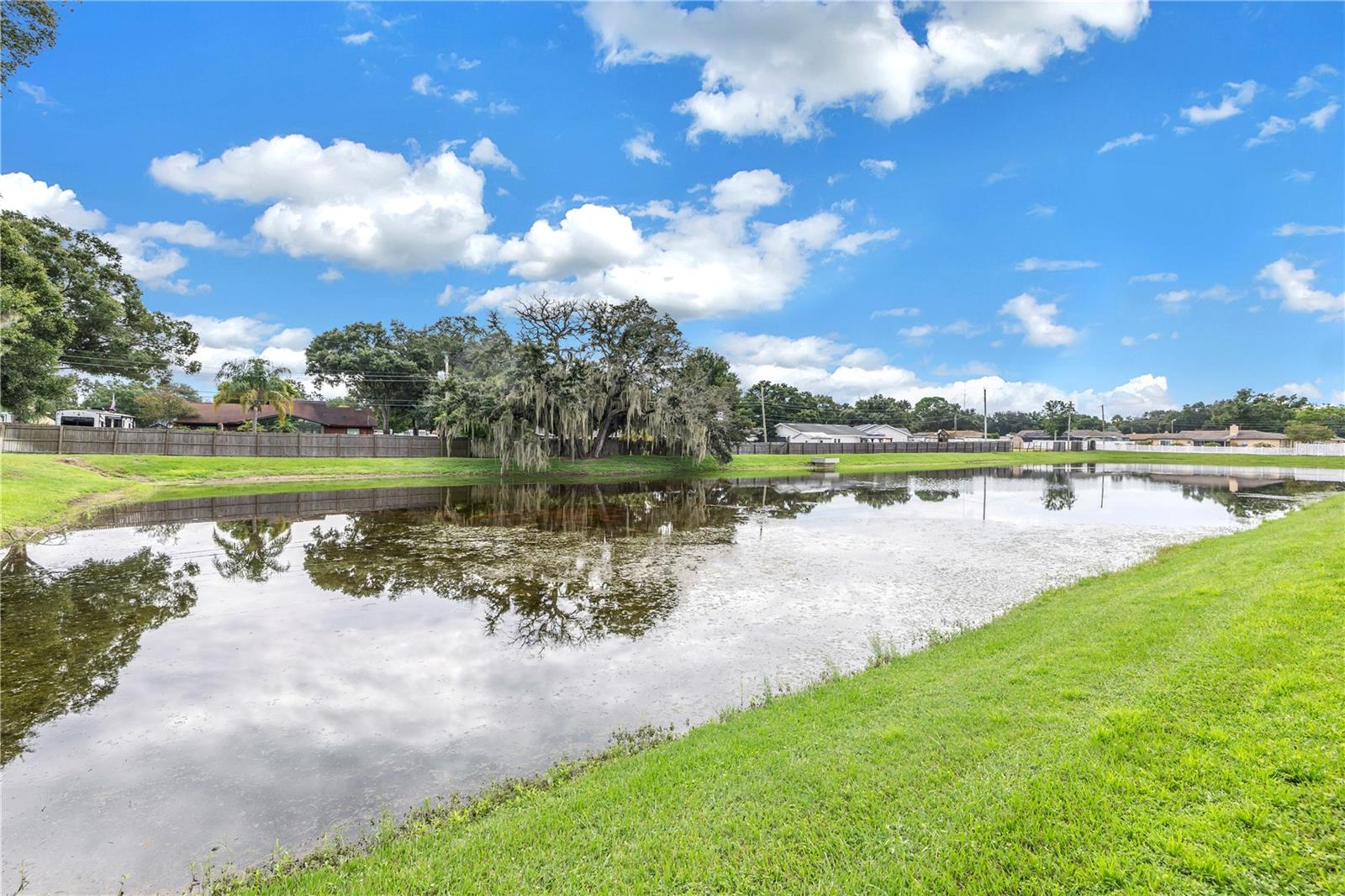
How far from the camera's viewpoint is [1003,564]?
10.9m

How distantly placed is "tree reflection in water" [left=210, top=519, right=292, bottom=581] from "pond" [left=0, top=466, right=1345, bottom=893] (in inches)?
A: 3.6

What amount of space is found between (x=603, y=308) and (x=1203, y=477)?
36.2 metres

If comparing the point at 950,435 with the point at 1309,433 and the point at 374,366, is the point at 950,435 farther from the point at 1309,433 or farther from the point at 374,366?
the point at 374,366

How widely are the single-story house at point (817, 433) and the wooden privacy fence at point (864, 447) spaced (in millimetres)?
8136

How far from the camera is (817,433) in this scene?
75.4 m

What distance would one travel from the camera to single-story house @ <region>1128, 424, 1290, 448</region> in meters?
81.0

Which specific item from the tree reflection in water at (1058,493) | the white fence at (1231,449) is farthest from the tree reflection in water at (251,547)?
the white fence at (1231,449)

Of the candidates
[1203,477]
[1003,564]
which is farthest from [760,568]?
[1203,477]

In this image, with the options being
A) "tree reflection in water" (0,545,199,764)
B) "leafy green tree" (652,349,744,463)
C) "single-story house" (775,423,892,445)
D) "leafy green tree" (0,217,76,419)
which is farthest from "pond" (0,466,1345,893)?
"single-story house" (775,423,892,445)

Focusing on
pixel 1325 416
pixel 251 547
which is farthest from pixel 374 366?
pixel 1325 416

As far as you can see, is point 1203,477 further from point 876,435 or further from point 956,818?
point 876,435

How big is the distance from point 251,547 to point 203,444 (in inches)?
987

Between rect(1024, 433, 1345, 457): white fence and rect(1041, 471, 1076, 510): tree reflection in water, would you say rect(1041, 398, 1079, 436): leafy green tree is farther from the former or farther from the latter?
rect(1041, 471, 1076, 510): tree reflection in water

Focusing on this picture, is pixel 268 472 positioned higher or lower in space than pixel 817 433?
lower
